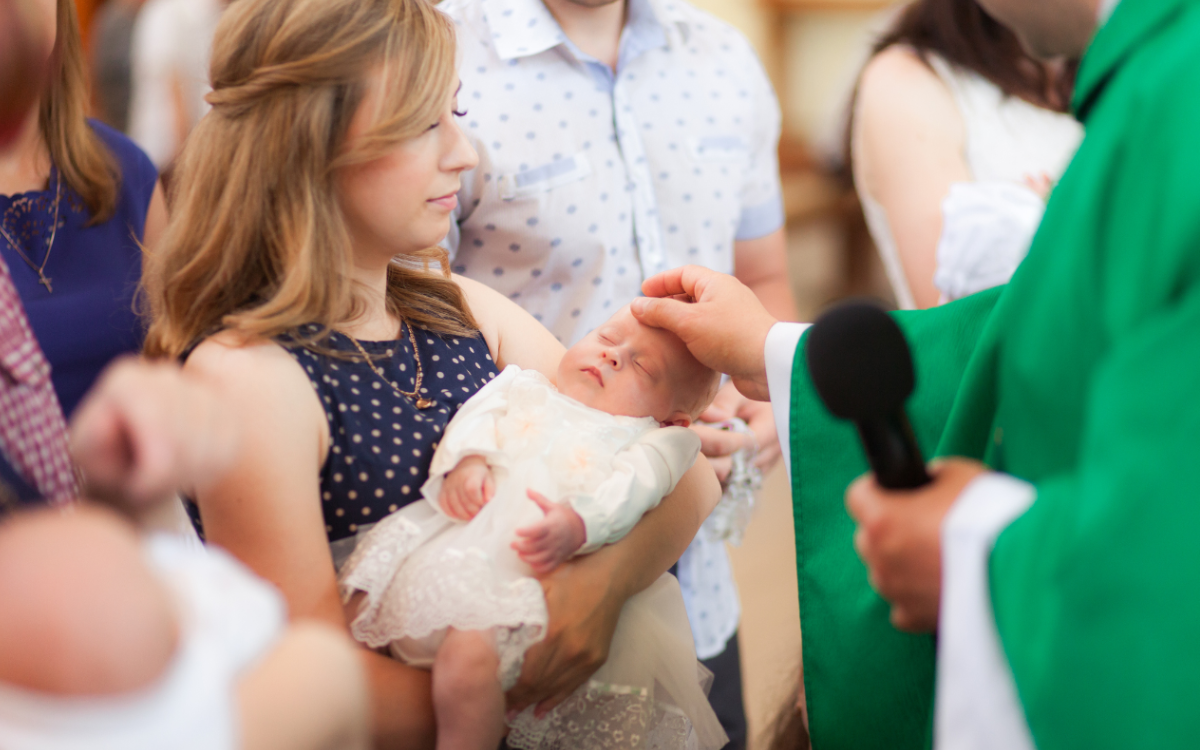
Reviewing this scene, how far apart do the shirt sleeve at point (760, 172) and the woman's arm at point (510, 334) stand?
0.63 meters

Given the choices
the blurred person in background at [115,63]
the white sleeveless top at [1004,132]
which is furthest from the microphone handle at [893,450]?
the blurred person in background at [115,63]

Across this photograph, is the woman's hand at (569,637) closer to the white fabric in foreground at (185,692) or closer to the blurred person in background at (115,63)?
the white fabric in foreground at (185,692)

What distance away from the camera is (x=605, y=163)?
5.01 feet

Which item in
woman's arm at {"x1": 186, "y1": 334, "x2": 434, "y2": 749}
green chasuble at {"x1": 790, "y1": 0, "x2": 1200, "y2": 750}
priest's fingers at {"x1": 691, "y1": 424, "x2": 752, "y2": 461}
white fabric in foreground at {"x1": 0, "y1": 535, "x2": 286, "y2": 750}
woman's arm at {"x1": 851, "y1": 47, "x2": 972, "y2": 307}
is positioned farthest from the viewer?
woman's arm at {"x1": 851, "y1": 47, "x2": 972, "y2": 307}

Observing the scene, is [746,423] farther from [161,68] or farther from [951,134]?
[161,68]

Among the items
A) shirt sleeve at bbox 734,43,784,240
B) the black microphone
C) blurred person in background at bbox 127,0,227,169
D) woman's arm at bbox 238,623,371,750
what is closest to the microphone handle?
the black microphone

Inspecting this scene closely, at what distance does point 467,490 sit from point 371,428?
119 mm

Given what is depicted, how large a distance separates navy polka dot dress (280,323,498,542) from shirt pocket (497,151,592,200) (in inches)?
17.0

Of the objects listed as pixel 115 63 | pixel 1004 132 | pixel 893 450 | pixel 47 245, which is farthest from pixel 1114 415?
pixel 115 63

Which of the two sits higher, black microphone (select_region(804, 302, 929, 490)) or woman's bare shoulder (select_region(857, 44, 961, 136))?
black microphone (select_region(804, 302, 929, 490))

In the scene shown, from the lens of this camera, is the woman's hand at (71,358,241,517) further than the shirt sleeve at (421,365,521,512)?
No

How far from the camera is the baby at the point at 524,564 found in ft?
2.96

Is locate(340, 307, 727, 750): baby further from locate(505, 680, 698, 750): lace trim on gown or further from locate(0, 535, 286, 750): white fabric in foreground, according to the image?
locate(0, 535, 286, 750): white fabric in foreground

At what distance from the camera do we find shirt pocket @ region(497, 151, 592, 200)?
1422 millimetres
